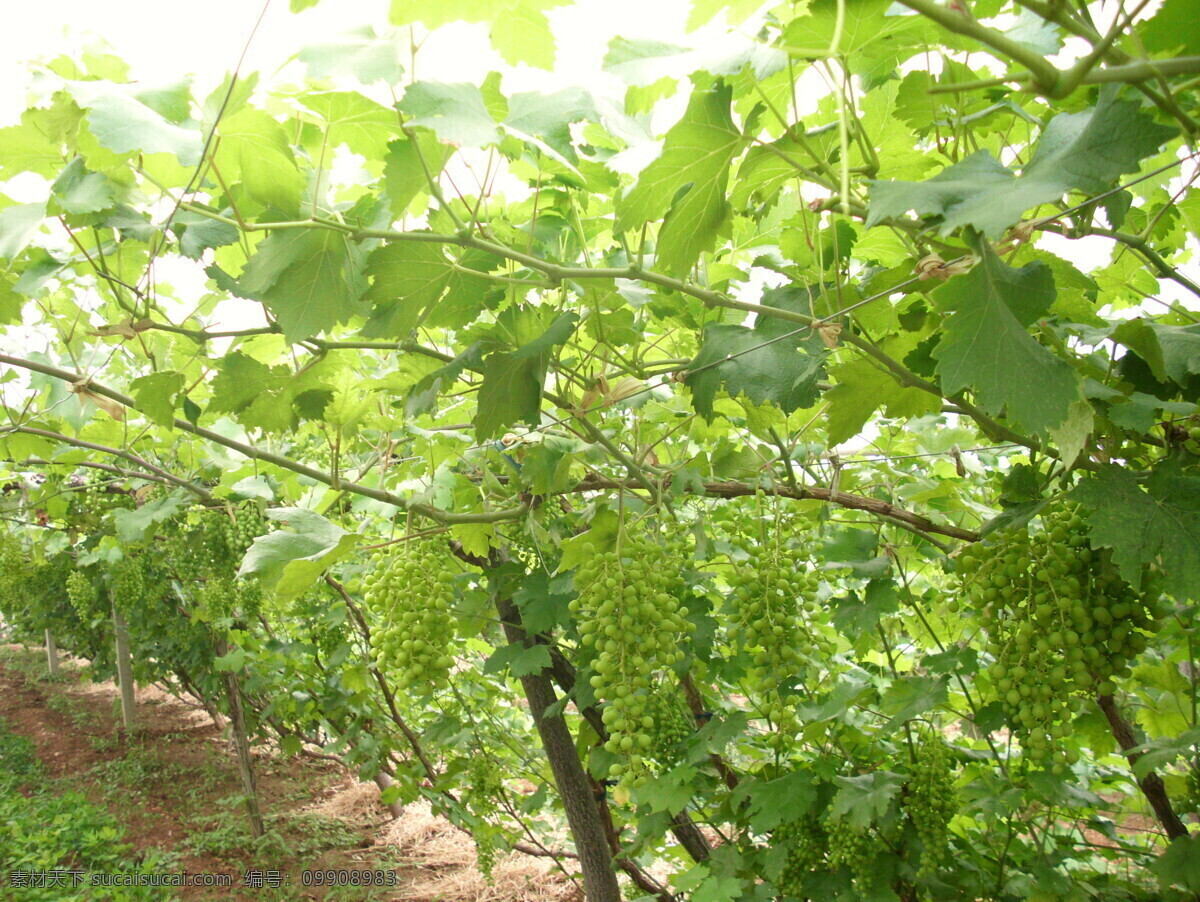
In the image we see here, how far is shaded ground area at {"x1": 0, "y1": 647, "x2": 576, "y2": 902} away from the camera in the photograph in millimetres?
4773

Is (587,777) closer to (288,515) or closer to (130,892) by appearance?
(288,515)

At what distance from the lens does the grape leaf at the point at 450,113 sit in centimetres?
91

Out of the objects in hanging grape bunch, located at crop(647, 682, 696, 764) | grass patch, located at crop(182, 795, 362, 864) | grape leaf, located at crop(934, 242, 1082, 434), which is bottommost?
grass patch, located at crop(182, 795, 362, 864)

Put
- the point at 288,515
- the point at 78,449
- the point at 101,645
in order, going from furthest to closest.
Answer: the point at 101,645
the point at 78,449
the point at 288,515

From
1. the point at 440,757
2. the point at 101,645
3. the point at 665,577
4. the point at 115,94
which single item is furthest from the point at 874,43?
the point at 101,645

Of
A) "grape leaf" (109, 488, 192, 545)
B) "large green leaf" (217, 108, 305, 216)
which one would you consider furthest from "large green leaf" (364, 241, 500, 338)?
"grape leaf" (109, 488, 192, 545)

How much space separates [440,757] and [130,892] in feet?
A: 6.56

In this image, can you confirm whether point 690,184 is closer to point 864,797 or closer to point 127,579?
point 864,797

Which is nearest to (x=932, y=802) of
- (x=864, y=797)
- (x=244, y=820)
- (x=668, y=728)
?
(x=864, y=797)

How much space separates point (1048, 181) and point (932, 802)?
5.29 ft

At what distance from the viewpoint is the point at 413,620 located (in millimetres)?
1410

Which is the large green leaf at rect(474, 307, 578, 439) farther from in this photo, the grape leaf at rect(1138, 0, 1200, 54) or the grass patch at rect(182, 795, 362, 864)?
the grass patch at rect(182, 795, 362, 864)

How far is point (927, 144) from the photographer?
150 cm

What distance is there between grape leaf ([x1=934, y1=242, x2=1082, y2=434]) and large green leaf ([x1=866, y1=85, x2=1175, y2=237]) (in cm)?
12
